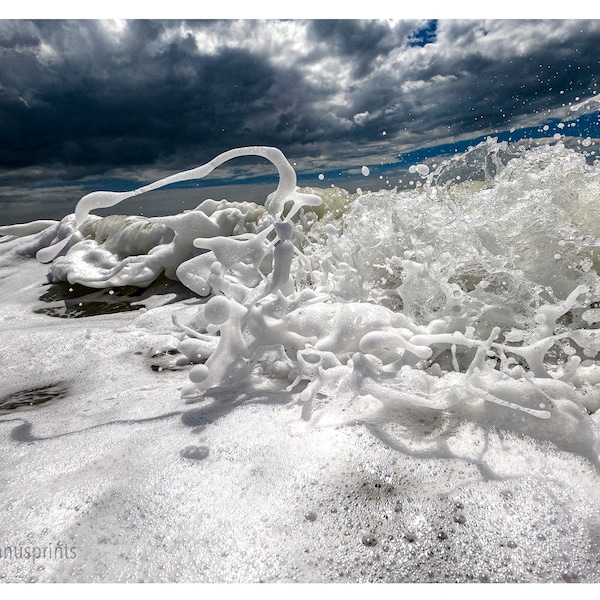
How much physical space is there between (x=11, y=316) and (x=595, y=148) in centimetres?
337

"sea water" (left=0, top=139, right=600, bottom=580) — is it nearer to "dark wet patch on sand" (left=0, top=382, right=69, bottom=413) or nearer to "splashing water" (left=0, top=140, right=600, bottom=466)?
"splashing water" (left=0, top=140, right=600, bottom=466)

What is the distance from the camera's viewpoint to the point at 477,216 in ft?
6.72

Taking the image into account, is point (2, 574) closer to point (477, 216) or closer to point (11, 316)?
point (477, 216)

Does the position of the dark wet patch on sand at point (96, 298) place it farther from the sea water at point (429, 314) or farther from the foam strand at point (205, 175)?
the foam strand at point (205, 175)

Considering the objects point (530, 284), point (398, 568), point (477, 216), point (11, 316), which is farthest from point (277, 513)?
point (11, 316)

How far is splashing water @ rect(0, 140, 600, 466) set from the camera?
127 centimetres

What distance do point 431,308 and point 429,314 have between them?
0.03m

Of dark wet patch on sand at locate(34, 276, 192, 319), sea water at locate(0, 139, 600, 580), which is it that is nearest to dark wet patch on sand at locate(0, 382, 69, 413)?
sea water at locate(0, 139, 600, 580)

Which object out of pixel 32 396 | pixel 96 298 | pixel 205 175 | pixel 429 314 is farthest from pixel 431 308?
pixel 96 298

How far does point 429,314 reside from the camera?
177 centimetres

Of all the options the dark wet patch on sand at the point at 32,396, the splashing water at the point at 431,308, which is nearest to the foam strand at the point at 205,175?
the splashing water at the point at 431,308

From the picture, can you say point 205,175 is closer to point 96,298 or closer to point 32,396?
point 32,396

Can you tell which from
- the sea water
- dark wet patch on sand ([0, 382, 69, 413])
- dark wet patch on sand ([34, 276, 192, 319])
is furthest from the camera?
dark wet patch on sand ([34, 276, 192, 319])

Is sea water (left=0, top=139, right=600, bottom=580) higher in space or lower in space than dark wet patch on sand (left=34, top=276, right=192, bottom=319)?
higher
